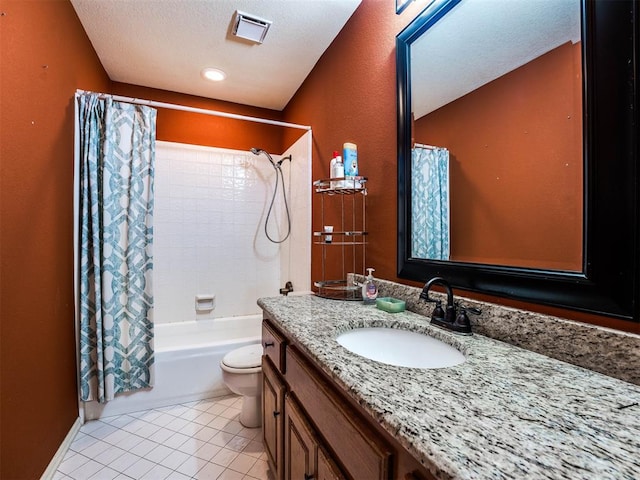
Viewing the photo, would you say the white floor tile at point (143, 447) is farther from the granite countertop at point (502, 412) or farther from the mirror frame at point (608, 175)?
the mirror frame at point (608, 175)

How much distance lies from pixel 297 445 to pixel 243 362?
92cm

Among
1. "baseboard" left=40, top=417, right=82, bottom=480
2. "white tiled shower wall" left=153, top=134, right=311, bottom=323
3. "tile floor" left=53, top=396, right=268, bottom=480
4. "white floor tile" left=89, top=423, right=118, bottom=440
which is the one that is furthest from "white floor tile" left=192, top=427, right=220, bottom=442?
"white tiled shower wall" left=153, top=134, right=311, bottom=323

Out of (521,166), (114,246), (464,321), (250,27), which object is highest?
(250,27)

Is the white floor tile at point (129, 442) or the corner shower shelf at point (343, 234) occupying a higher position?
the corner shower shelf at point (343, 234)

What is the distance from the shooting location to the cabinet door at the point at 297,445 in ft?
2.69

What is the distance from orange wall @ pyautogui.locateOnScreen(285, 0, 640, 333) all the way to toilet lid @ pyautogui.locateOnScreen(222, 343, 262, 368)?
91 cm

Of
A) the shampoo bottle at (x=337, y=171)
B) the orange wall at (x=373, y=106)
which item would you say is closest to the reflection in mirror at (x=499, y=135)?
the orange wall at (x=373, y=106)

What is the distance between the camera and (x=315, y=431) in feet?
2.63

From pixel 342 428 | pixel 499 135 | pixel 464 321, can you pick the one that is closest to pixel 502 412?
pixel 342 428

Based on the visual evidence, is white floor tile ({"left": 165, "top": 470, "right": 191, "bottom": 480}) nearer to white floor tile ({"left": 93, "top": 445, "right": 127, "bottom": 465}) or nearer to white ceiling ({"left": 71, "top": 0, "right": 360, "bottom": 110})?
white floor tile ({"left": 93, "top": 445, "right": 127, "bottom": 465})

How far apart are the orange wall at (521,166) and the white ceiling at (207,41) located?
120 centimetres

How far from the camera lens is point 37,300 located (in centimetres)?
132

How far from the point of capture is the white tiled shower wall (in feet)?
8.59

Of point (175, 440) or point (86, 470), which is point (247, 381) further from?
point (86, 470)
